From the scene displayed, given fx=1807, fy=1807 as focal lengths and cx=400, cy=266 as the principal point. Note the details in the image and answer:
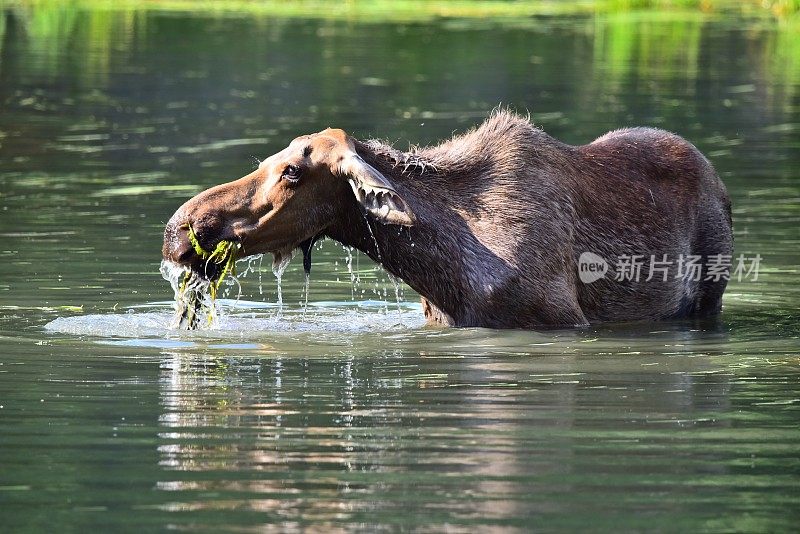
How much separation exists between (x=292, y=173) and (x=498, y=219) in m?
1.35

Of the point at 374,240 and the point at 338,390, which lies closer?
the point at 338,390

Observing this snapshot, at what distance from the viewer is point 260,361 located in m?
10.2

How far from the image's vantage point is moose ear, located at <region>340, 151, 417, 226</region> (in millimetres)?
10703

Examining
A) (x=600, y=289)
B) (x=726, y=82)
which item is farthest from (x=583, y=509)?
(x=726, y=82)

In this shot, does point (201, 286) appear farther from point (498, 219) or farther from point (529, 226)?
point (529, 226)

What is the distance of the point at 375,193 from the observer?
35.3ft

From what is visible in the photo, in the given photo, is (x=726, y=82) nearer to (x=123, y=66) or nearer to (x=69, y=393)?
(x=123, y=66)

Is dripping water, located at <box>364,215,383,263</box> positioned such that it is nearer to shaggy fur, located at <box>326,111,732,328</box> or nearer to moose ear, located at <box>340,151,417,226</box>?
shaggy fur, located at <box>326,111,732,328</box>

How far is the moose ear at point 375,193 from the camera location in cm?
1070

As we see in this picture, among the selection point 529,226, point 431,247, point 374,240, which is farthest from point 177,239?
point 529,226

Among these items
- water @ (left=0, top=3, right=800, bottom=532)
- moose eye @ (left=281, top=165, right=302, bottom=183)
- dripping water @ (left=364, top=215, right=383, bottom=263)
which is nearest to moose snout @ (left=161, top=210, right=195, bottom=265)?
water @ (left=0, top=3, right=800, bottom=532)

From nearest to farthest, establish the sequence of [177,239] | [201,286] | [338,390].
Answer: [338,390], [177,239], [201,286]

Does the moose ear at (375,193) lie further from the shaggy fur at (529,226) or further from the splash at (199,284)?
the splash at (199,284)

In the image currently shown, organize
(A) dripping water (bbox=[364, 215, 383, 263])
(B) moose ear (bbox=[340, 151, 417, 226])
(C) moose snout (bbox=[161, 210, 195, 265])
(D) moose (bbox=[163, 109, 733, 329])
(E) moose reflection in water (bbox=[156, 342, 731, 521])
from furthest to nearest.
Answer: (A) dripping water (bbox=[364, 215, 383, 263]), (D) moose (bbox=[163, 109, 733, 329]), (B) moose ear (bbox=[340, 151, 417, 226]), (C) moose snout (bbox=[161, 210, 195, 265]), (E) moose reflection in water (bbox=[156, 342, 731, 521])
